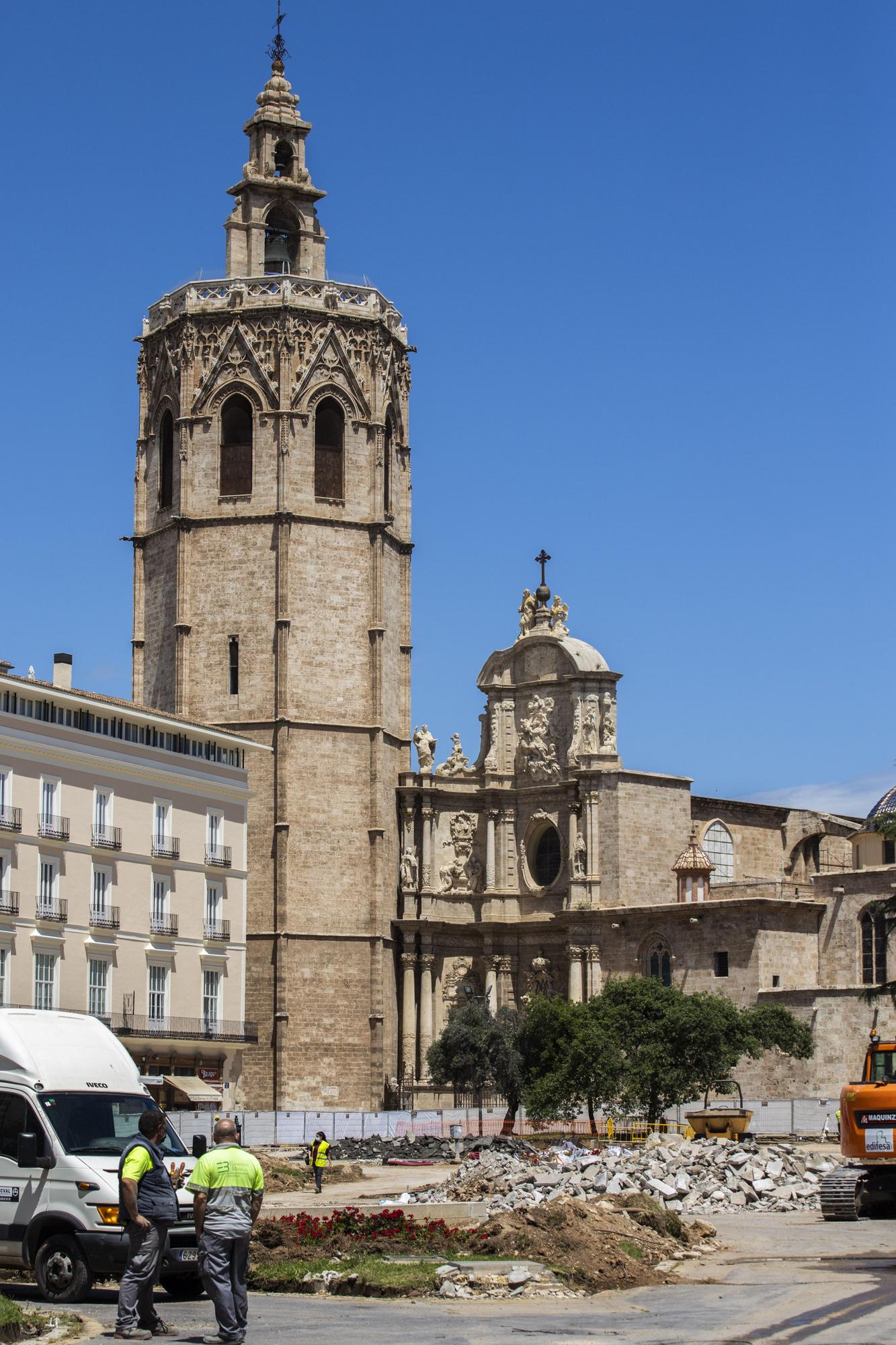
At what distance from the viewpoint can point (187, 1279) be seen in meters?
19.5

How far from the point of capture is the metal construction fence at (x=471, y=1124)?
5284 cm

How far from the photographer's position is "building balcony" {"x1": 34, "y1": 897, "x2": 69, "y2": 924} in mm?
49281

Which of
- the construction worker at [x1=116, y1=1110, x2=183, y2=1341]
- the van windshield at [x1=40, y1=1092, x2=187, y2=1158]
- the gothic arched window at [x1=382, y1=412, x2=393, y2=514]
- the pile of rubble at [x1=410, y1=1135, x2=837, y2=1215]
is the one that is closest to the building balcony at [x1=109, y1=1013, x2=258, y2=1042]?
the pile of rubble at [x1=410, y1=1135, x2=837, y2=1215]

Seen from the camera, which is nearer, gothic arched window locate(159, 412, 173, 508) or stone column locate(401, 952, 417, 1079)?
stone column locate(401, 952, 417, 1079)

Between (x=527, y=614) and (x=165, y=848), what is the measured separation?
1998cm

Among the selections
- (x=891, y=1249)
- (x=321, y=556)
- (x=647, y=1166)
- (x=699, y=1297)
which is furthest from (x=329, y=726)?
(x=699, y=1297)

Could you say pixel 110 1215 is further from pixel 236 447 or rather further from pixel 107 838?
pixel 236 447

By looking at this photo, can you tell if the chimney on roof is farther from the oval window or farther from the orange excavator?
the orange excavator

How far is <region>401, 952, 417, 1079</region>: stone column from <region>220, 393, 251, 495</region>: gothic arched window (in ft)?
49.6

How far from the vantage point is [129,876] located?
170 feet

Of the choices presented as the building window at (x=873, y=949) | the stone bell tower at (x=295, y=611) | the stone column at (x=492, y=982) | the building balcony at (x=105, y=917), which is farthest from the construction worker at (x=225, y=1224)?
the stone column at (x=492, y=982)

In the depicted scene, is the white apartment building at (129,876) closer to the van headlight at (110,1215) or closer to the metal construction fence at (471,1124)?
the metal construction fence at (471,1124)

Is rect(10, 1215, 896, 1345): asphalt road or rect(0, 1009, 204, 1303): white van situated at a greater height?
rect(0, 1009, 204, 1303): white van

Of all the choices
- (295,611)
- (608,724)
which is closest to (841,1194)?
(295,611)
